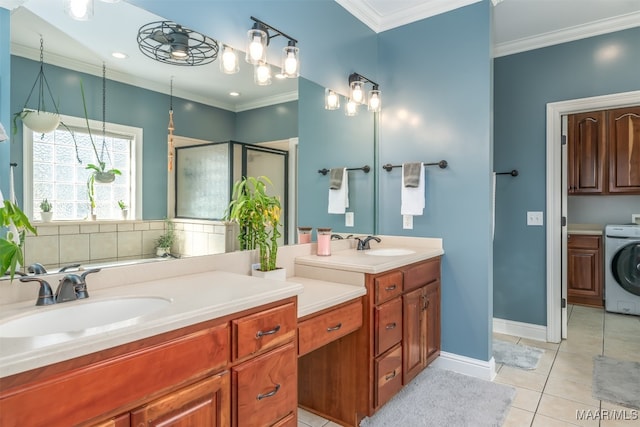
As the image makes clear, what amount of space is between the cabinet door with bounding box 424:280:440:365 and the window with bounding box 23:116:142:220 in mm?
1909

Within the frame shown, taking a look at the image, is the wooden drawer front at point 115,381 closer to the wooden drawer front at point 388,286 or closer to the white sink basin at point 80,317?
the white sink basin at point 80,317

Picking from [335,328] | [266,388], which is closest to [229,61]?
[335,328]

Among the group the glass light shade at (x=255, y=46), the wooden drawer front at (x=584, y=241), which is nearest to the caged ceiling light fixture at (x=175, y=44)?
the glass light shade at (x=255, y=46)

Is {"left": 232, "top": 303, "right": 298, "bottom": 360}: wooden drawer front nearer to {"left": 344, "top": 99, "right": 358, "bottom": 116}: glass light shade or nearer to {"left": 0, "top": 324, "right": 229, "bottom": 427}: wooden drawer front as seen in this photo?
{"left": 0, "top": 324, "right": 229, "bottom": 427}: wooden drawer front

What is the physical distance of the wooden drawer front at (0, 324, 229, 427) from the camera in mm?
820

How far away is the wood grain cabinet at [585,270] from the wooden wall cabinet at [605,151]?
615 mm

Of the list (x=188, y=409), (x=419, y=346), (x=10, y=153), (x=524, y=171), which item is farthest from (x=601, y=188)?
(x=10, y=153)

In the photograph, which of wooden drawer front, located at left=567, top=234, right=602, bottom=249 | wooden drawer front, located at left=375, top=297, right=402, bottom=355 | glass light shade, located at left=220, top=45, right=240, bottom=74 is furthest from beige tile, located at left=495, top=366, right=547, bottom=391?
glass light shade, located at left=220, top=45, right=240, bottom=74

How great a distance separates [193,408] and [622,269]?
4.78 m

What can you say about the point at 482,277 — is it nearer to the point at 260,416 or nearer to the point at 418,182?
the point at 418,182

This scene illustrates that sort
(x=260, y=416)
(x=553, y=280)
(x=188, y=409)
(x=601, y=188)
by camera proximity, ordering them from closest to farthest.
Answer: (x=188, y=409) → (x=260, y=416) → (x=553, y=280) → (x=601, y=188)

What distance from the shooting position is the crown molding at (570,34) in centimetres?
307

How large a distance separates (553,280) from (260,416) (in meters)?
3.01

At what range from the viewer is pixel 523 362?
2.89 m
